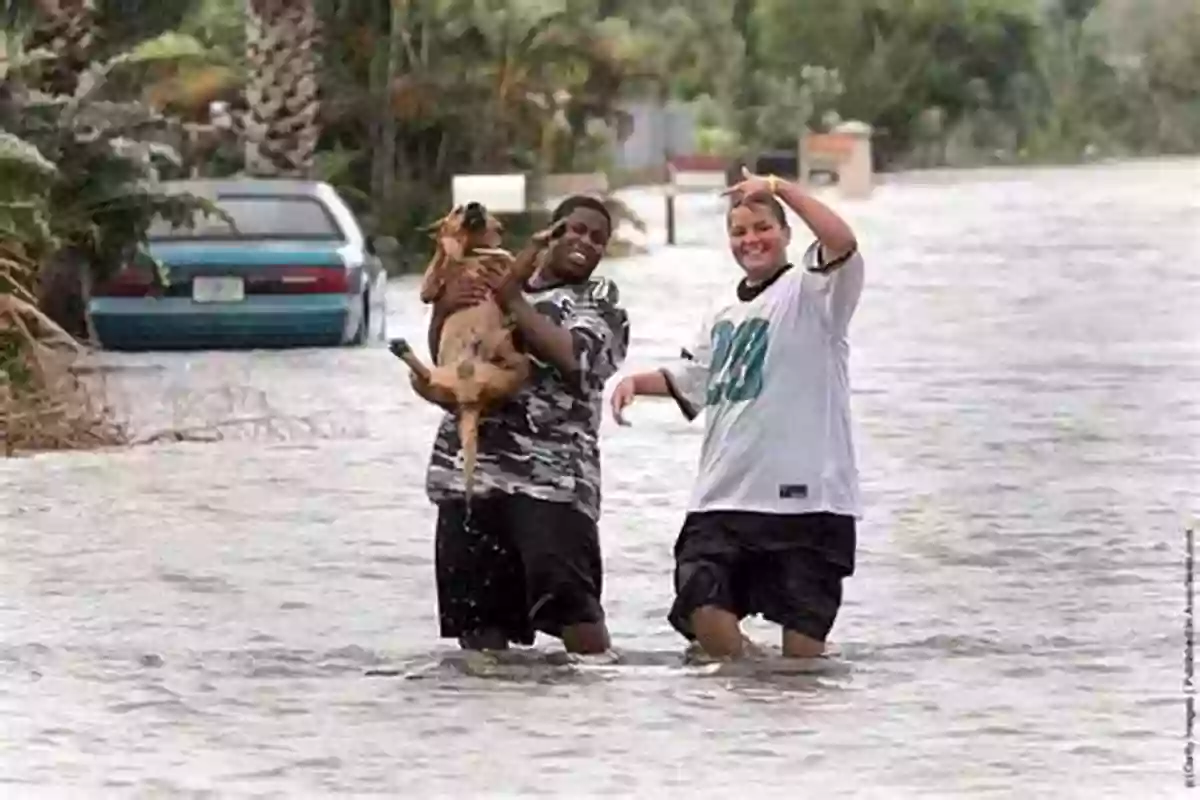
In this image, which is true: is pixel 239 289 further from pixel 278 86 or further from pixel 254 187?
pixel 278 86

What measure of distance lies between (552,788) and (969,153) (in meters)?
51.2

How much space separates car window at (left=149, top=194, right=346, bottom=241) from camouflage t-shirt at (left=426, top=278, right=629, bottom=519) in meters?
11.7

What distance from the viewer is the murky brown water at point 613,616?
23.6ft

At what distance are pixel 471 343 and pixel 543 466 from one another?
38 centimetres

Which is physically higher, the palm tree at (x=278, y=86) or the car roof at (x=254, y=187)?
the palm tree at (x=278, y=86)

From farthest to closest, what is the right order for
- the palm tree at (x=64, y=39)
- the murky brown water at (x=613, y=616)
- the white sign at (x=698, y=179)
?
the white sign at (x=698, y=179) < the palm tree at (x=64, y=39) < the murky brown water at (x=613, y=616)

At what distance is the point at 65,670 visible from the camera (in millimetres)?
8617

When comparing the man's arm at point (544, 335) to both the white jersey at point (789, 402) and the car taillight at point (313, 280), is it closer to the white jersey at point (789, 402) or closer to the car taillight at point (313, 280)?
the white jersey at point (789, 402)

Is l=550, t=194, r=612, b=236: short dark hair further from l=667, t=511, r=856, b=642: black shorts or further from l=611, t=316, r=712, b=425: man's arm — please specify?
l=667, t=511, r=856, b=642: black shorts

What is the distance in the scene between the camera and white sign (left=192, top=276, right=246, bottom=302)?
19641 mm

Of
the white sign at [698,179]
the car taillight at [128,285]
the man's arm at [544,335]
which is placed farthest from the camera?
the white sign at [698,179]

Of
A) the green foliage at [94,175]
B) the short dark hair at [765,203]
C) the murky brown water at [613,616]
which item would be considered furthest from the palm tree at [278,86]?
the short dark hair at [765,203]

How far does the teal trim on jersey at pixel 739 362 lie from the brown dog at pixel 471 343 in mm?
535

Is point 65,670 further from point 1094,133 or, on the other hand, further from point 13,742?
point 1094,133
